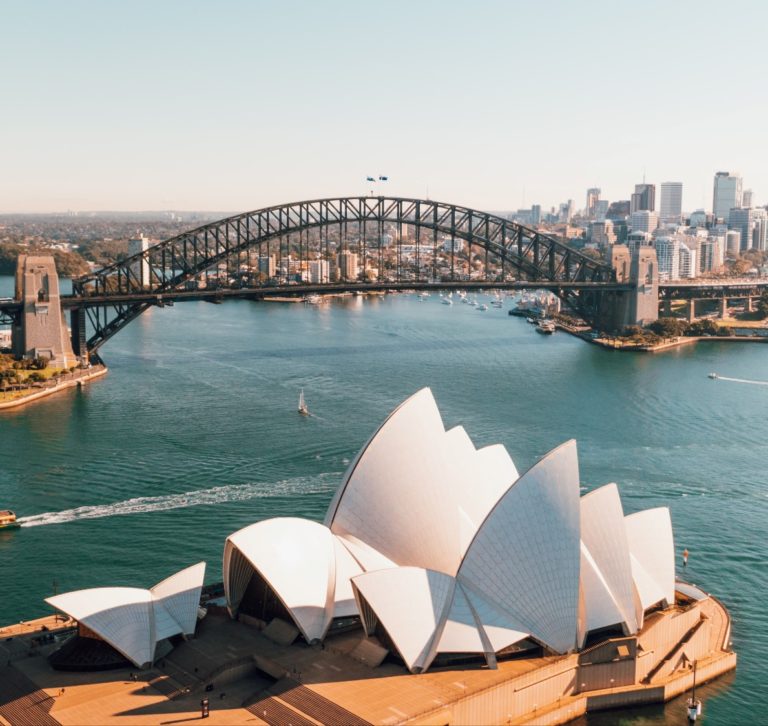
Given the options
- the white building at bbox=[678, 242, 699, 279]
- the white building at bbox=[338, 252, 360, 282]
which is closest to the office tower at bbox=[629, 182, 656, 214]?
the white building at bbox=[678, 242, 699, 279]

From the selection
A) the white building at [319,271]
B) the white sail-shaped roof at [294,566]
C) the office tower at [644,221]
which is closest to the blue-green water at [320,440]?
the white sail-shaped roof at [294,566]

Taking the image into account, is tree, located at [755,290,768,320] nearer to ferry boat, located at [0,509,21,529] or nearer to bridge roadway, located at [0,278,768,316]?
bridge roadway, located at [0,278,768,316]

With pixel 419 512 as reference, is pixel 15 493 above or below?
below

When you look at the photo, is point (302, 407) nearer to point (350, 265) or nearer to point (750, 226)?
point (350, 265)

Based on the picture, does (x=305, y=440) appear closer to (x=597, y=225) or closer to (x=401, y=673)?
(x=401, y=673)

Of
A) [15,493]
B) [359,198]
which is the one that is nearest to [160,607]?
[15,493]
